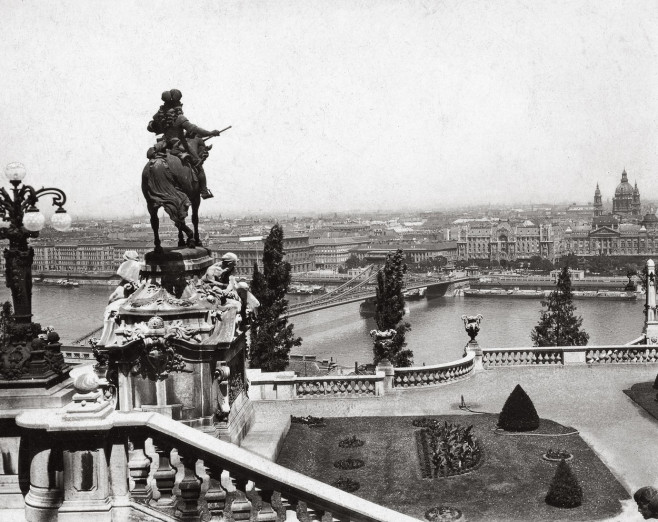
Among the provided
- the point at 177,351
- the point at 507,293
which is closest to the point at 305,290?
the point at 507,293

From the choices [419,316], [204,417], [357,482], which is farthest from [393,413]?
[419,316]

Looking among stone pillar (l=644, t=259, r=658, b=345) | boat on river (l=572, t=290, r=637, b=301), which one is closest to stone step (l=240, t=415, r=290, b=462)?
stone pillar (l=644, t=259, r=658, b=345)

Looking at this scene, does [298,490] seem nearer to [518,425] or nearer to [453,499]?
[453,499]

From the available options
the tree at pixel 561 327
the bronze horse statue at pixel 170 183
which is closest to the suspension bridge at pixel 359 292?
the tree at pixel 561 327

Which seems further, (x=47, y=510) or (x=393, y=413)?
(x=393, y=413)

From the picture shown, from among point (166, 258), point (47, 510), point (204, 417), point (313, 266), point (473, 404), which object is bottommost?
point (313, 266)

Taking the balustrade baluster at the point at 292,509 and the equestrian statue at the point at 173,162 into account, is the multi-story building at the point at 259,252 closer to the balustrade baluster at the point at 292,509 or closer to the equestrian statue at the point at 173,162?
the equestrian statue at the point at 173,162

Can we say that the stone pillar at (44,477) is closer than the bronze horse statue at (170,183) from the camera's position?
Yes

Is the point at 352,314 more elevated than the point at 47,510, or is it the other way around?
the point at 47,510
